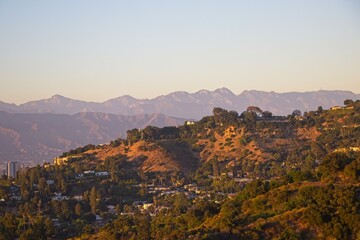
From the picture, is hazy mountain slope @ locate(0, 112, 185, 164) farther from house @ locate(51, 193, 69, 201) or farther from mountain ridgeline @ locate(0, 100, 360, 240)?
house @ locate(51, 193, 69, 201)

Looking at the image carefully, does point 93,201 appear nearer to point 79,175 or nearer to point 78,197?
point 78,197

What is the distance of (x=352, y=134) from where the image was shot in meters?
56.8

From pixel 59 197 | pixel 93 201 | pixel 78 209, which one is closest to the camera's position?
pixel 78 209

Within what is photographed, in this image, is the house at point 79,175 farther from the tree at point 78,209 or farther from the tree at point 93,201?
the tree at point 78,209

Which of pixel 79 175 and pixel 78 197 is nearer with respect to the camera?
pixel 78 197

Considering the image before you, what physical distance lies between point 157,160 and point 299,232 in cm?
3624

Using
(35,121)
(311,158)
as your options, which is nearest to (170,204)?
(311,158)

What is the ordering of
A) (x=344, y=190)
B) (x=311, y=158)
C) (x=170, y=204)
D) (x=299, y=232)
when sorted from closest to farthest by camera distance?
(x=299, y=232)
(x=344, y=190)
(x=170, y=204)
(x=311, y=158)

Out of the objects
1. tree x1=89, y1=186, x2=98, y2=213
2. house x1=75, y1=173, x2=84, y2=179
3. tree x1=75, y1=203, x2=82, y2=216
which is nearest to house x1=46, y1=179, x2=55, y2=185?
house x1=75, y1=173, x2=84, y2=179

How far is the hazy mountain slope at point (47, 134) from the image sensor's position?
148950mm

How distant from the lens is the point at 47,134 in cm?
17362

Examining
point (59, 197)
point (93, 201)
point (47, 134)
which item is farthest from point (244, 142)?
point (47, 134)

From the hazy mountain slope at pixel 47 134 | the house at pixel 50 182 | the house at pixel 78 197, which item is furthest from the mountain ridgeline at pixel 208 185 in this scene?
the hazy mountain slope at pixel 47 134

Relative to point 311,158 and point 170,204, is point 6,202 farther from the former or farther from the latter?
point 311,158
